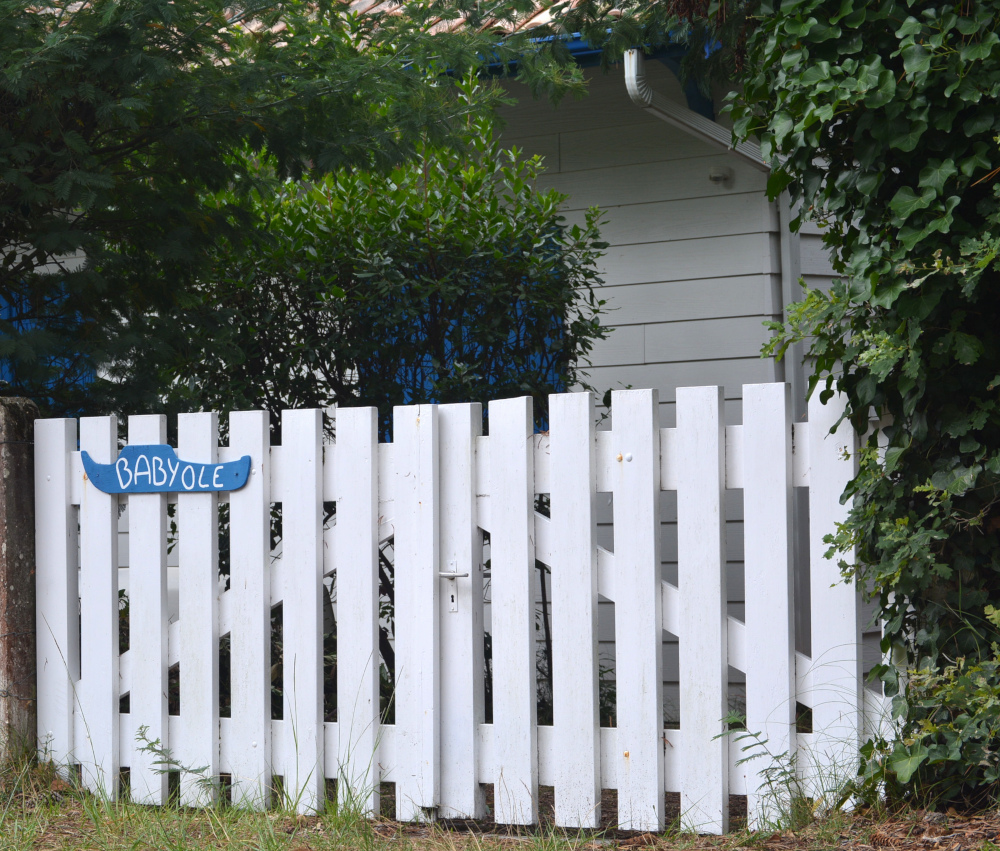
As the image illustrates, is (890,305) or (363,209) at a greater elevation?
(363,209)

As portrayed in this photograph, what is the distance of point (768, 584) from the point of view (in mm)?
2904

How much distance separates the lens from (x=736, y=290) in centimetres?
565

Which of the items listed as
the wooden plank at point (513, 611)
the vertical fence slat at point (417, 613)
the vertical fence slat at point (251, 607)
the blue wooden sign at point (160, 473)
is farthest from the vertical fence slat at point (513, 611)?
the blue wooden sign at point (160, 473)

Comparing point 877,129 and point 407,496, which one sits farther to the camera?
point 407,496

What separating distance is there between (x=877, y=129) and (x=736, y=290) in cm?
313

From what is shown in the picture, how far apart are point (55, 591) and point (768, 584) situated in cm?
257

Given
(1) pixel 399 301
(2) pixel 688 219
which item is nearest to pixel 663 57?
(2) pixel 688 219

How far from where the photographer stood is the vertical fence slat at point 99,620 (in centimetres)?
357

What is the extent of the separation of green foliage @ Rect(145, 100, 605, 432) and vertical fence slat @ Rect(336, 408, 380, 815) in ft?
4.15

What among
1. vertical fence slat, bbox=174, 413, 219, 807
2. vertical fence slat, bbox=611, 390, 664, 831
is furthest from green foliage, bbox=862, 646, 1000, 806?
vertical fence slat, bbox=174, 413, 219, 807

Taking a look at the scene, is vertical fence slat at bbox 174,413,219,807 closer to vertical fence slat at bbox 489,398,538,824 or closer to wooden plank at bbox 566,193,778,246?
vertical fence slat at bbox 489,398,538,824

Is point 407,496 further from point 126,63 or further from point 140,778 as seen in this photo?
point 126,63

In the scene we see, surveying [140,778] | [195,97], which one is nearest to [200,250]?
[195,97]

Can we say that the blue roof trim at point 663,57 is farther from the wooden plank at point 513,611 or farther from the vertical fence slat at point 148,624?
the vertical fence slat at point 148,624
